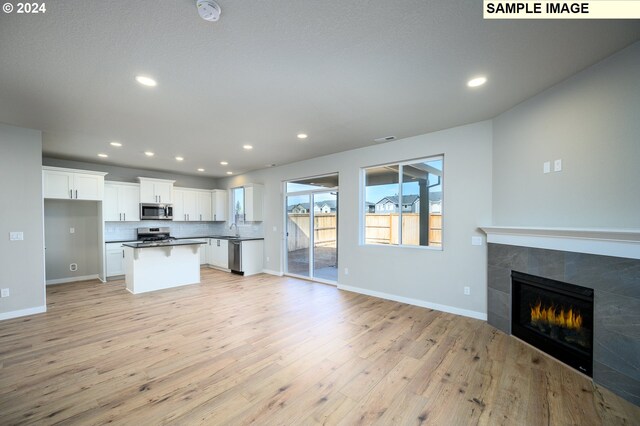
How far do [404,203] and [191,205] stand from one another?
6270 millimetres

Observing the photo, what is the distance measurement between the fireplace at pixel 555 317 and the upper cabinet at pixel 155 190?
772 centimetres

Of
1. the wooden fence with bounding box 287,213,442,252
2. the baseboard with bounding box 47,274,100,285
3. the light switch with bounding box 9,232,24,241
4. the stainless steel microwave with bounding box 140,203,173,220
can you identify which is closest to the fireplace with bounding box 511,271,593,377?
the wooden fence with bounding box 287,213,442,252

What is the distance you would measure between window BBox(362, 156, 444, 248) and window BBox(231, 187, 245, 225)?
3789 mm

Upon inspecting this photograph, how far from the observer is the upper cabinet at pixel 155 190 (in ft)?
21.7

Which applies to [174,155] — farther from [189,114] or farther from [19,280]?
[19,280]

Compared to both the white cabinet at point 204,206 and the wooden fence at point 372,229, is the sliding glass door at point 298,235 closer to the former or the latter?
the wooden fence at point 372,229

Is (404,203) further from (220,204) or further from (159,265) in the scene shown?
(220,204)

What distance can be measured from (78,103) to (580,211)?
5.48m

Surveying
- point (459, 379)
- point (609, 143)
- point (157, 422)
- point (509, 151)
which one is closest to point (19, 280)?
point (157, 422)

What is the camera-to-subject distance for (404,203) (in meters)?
4.49

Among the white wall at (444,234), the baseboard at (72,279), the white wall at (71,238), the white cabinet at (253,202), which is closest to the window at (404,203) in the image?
the white wall at (444,234)

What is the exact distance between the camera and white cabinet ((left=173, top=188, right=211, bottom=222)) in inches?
293

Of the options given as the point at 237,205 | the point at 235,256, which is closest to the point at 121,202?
the point at 237,205

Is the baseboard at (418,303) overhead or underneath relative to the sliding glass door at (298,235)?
underneath
